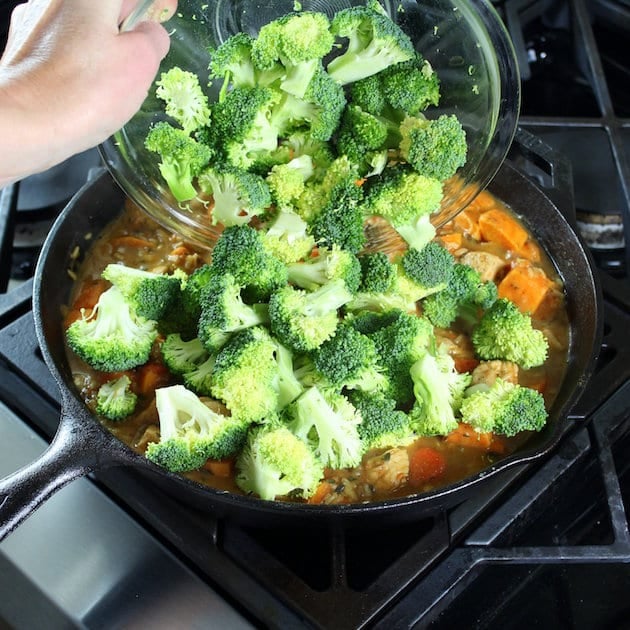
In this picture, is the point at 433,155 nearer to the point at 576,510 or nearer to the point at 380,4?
the point at 380,4

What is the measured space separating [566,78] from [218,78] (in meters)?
1.14

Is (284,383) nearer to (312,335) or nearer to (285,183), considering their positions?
(312,335)

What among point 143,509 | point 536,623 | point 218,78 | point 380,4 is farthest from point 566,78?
point 143,509

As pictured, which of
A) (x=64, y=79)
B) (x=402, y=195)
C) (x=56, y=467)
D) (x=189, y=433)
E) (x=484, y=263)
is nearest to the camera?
(x=64, y=79)

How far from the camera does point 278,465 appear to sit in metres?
1.23

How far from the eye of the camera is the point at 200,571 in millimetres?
1347

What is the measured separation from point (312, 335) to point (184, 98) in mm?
486

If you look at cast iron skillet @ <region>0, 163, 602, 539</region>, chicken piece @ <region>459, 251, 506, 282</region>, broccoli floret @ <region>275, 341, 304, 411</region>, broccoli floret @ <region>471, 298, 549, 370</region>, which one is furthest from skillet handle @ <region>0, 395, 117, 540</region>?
chicken piece @ <region>459, 251, 506, 282</region>

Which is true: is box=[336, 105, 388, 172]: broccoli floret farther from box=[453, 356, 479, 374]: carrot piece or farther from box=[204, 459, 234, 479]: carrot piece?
box=[204, 459, 234, 479]: carrot piece

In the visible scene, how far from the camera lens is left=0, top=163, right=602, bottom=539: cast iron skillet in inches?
45.2

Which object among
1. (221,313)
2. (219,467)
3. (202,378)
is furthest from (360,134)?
(219,467)

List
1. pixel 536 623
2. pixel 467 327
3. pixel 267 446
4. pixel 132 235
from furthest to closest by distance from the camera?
pixel 132 235, pixel 467 327, pixel 536 623, pixel 267 446

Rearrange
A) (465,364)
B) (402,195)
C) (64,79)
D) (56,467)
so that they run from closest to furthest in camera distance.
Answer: (64,79)
(56,467)
(402,195)
(465,364)

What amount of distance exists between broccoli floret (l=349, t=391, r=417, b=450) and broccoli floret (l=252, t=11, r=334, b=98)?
0.56 metres
